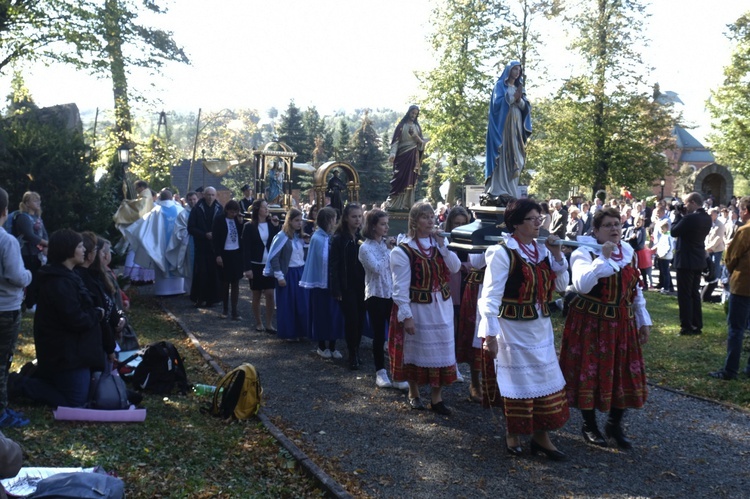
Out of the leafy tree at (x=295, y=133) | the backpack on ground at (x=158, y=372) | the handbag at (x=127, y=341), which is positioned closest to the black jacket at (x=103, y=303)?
the backpack on ground at (x=158, y=372)

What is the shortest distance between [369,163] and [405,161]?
101ft

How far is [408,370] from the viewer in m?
6.64

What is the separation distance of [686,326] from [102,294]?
Result: 8041mm

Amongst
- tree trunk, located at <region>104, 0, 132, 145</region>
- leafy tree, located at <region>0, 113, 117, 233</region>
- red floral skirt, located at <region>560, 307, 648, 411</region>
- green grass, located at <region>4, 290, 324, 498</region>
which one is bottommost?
green grass, located at <region>4, 290, 324, 498</region>

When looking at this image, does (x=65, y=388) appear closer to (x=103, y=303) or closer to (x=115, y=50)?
(x=103, y=303)

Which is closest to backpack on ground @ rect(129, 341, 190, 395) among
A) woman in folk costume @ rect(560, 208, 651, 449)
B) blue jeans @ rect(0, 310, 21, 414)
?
blue jeans @ rect(0, 310, 21, 414)

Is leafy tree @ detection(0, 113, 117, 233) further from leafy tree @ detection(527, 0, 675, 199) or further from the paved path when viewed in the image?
leafy tree @ detection(527, 0, 675, 199)

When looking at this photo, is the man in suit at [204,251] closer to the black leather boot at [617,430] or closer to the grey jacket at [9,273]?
the grey jacket at [9,273]

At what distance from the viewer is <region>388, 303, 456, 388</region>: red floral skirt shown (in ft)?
21.4

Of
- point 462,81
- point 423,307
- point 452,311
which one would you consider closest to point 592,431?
point 452,311

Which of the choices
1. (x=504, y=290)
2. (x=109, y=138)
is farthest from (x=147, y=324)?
(x=109, y=138)

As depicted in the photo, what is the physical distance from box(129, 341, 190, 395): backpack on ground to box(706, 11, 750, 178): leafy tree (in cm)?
3285

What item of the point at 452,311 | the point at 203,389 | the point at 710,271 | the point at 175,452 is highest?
the point at 710,271

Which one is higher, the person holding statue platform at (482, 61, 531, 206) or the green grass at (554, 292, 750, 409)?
the person holding statue platform at (482, 61, 531, 206)
